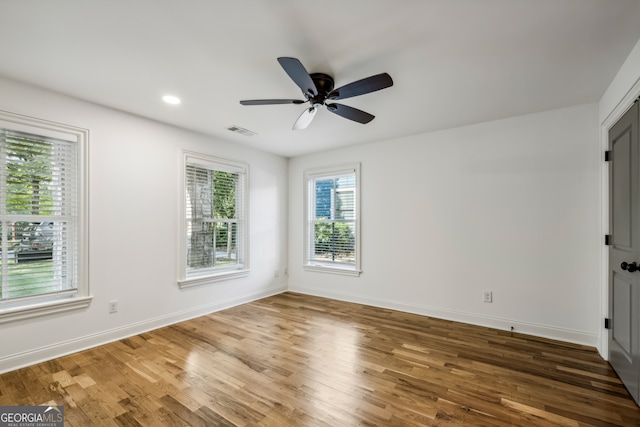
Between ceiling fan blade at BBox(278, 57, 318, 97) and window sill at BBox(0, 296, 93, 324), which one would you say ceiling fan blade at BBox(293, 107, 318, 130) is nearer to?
ceiling fan blade at BBox(278, 57, 318, 97)

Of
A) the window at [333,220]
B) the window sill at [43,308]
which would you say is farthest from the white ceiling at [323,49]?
the window sill at [43,308]

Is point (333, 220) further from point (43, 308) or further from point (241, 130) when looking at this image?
point (43, 308)

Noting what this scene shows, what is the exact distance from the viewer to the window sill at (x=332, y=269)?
15.5 feet

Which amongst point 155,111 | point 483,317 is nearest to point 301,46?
point 155,111

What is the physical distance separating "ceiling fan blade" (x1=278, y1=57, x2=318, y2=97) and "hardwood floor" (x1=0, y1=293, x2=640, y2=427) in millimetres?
2260

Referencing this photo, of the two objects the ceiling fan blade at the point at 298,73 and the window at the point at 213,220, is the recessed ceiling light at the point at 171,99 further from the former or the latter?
the ceiling fan blade at the point at 298,73

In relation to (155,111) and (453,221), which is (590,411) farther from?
(155,111)

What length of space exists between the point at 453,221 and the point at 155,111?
12.4 feet

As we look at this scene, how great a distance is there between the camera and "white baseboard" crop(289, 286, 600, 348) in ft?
10.2

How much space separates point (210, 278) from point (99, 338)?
1378mm

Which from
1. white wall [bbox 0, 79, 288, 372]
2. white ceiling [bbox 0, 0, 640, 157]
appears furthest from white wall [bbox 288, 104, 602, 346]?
white wall [bbox 0, 79, 288, 372]

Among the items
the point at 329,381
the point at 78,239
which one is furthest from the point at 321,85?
the point at 78,239

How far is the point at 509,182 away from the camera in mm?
3502

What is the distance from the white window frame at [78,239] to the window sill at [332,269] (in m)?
3.08
